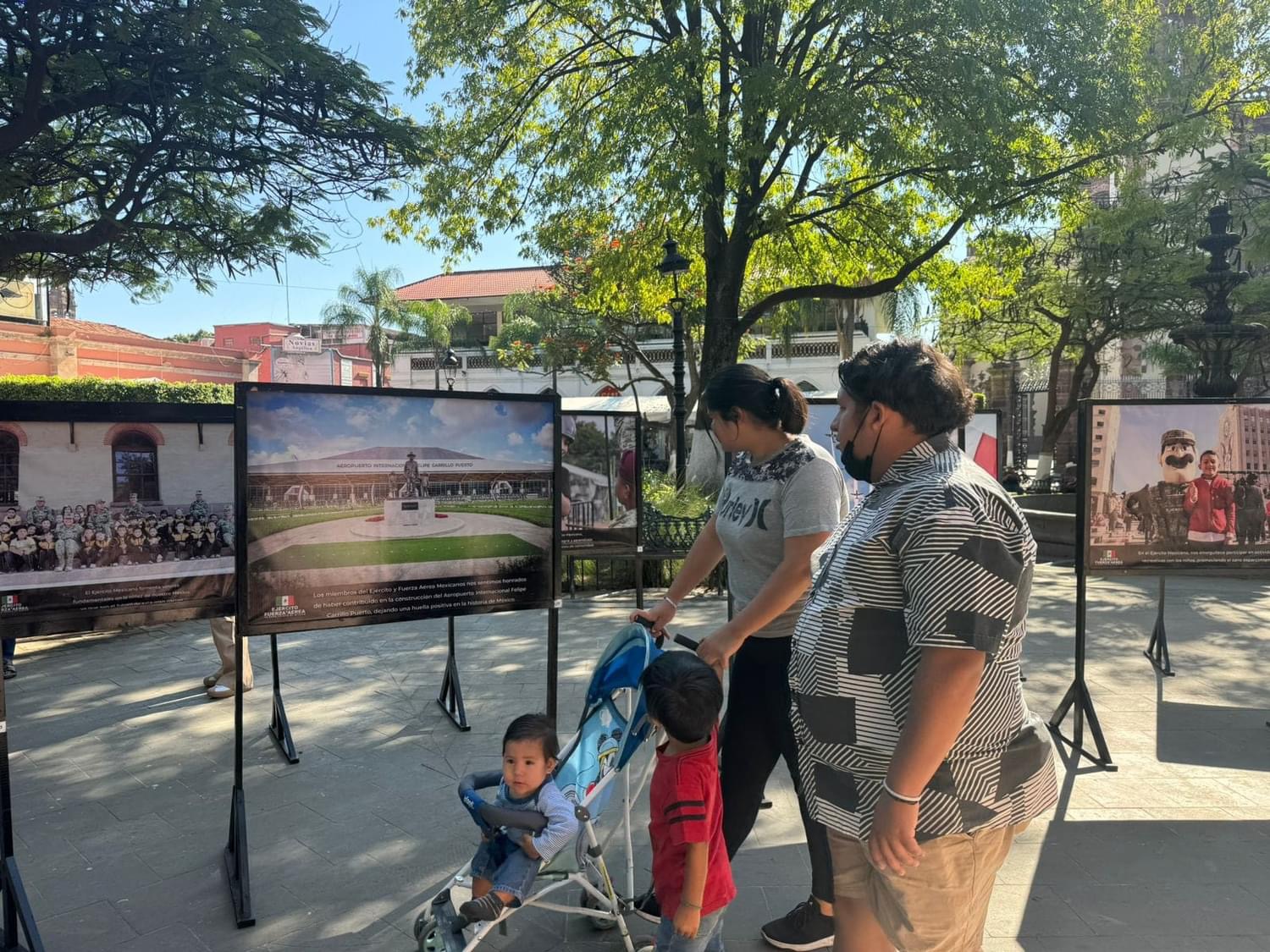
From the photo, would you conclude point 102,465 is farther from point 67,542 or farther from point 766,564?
point 766,564

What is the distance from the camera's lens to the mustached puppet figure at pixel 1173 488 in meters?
4.46

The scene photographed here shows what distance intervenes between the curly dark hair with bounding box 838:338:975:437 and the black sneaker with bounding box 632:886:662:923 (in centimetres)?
194

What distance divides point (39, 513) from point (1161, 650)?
22.6 feet

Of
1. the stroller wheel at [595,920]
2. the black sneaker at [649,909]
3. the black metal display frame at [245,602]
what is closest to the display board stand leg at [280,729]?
the black metal display frame at [245,602]

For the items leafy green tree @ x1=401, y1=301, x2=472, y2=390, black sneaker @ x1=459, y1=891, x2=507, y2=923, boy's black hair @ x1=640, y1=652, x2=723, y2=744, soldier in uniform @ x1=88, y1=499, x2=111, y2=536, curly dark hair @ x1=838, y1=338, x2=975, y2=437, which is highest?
leafy green tree @ x1=401, y1=301, x2=472, y2=390

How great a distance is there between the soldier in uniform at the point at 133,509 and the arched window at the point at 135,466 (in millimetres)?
17

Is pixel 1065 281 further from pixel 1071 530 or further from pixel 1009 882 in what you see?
pixel 1009 882

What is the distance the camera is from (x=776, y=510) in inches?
103

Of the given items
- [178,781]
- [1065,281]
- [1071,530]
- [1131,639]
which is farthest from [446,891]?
[1065,281]

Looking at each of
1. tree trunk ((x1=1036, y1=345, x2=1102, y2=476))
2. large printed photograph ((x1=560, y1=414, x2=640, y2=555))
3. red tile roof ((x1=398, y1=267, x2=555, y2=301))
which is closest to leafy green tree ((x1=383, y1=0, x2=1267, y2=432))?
large printed photograph ((x1=560, y1=414, x2=640, y2=555))

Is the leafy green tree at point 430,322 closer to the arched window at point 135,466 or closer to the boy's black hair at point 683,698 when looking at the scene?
the arched window at point 135,466

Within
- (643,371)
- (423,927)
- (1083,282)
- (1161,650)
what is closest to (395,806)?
(423,927)

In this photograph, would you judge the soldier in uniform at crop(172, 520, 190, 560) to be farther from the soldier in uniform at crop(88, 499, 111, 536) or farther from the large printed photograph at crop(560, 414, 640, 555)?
the large printed photograph at crop(560, 414, 640, 555)

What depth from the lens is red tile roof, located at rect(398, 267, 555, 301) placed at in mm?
46312
